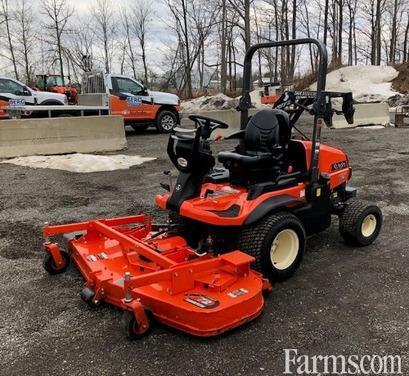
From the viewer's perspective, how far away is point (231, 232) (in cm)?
382

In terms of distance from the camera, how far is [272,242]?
3650 mm

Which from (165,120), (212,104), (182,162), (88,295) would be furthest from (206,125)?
(212,104)

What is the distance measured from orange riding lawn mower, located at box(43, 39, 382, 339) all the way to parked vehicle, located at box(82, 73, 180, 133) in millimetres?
11217

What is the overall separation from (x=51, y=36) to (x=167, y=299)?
1489 inches

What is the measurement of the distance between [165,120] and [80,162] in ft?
23.1

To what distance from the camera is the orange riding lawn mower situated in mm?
3064

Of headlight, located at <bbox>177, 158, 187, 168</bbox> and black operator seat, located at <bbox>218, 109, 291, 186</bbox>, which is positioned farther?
black operator seat, located at <bbox>218, 109, 291, 186</bbox>

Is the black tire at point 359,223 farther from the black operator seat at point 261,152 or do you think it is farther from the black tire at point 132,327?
the black tire at point 132,327

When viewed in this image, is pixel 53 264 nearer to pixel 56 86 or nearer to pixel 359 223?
pixel 359 223

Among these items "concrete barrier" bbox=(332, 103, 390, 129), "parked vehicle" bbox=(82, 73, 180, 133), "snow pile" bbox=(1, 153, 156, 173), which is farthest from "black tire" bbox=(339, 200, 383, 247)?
"concrete barrier" bbox=(332, 103, 390, 129)

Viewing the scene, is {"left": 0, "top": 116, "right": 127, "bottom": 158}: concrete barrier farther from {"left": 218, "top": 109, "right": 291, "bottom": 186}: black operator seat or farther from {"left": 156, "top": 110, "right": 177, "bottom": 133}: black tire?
{"left": 218, "top": 109, "right": 291, "bottom": 186}: black operator seat

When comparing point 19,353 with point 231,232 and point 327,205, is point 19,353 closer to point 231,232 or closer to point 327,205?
point 231,232

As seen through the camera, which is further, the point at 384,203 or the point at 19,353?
the point at 384,203

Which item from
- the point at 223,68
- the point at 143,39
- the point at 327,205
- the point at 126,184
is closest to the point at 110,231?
the point at 327,205
